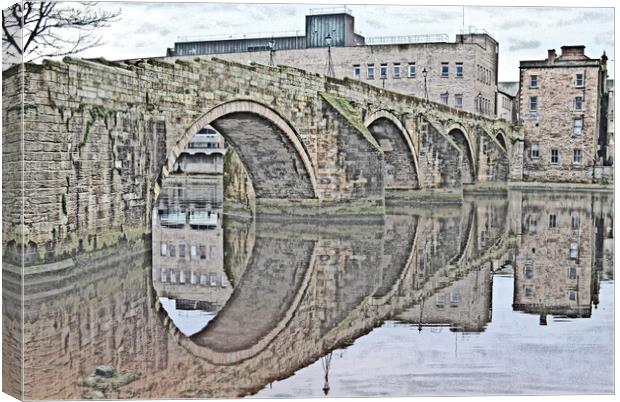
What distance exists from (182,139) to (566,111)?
1048 cm

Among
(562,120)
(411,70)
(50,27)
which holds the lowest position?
(562,120)

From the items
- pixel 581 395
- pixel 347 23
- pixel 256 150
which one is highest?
pixel 347 23

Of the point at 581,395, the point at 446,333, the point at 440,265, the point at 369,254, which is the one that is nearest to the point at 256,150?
the point at 369,254

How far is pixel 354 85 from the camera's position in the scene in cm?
2450

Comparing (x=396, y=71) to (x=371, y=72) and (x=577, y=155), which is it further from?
(x=577, y=155)

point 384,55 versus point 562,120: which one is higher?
point 384,55

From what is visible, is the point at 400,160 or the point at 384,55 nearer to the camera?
the point at 384,55

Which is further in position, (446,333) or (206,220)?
(206,220)

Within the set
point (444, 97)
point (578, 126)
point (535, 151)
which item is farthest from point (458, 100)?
point (578, 126)

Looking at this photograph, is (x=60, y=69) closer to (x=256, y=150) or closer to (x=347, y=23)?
(x=347, y=23)

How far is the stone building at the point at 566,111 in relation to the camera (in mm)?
13938

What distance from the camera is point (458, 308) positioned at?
11438mm

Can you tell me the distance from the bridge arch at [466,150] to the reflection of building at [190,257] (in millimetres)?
11065

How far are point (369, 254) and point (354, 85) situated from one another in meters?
8.91
